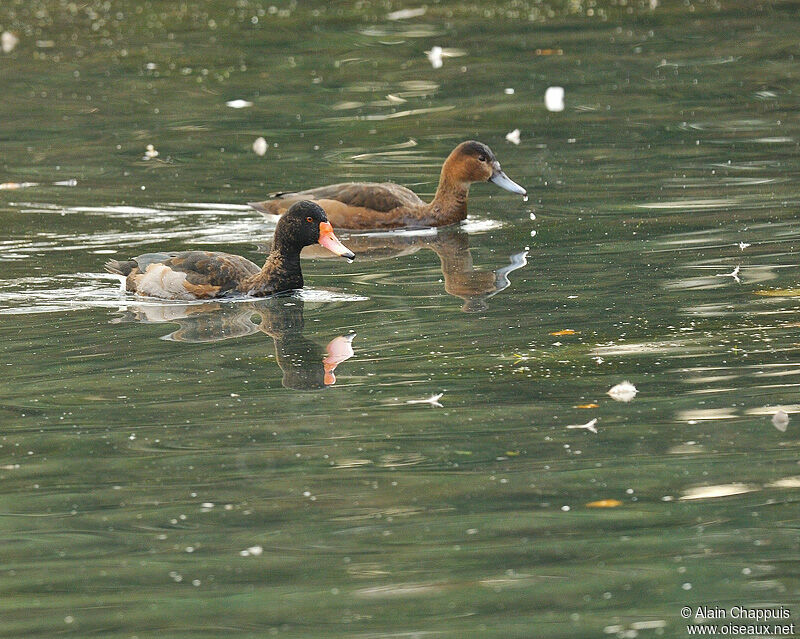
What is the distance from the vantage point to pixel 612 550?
5668 mm

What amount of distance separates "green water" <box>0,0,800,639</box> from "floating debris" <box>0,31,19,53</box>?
12.4ft

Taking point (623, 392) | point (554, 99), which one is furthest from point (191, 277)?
point (554, 99)

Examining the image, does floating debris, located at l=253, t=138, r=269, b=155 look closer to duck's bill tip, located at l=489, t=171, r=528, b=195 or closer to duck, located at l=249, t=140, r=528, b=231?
duck, located at l=249, t=140, r=528, b=231

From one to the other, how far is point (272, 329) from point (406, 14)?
1570 cm

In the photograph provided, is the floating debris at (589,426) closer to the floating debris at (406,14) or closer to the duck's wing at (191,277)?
the duck's wing at (191,277)

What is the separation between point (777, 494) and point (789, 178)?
26.2 ft

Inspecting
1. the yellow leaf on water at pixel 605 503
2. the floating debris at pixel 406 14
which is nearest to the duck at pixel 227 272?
the yellow leaf on water at pixel 605 503

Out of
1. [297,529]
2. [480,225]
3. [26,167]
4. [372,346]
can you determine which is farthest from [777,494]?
[26,167]

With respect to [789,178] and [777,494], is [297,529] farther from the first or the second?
[789,178]

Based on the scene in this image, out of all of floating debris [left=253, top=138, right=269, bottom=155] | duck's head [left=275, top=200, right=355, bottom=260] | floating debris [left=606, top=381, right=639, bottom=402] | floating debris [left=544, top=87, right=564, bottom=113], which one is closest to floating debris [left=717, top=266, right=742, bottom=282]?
duck's head [left=275, top=200, right=355, bottom=260]

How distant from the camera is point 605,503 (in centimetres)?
616

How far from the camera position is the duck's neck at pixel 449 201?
533 inches

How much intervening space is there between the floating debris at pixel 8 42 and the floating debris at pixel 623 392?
1680 cm

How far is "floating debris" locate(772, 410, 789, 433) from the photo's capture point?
23.0 feet
